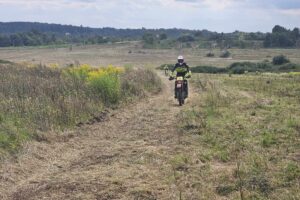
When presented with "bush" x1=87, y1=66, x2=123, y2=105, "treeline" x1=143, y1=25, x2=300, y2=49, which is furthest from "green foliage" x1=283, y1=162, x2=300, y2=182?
"treeline" x1=143, y1=25, x2=300, y2=49

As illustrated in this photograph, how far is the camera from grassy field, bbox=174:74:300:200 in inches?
291

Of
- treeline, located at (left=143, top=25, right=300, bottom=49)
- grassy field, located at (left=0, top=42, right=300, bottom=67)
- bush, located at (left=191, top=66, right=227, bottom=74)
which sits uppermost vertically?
treeline, located at (left=143, top=25, right=300, bottom=49)

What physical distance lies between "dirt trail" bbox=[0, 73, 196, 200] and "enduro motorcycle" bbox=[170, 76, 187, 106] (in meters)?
3.71

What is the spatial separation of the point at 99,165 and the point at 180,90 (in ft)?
28.0

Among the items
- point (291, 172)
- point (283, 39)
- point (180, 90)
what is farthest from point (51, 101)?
point (283, 39)

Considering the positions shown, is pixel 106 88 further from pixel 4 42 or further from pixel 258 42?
pixel 4 42

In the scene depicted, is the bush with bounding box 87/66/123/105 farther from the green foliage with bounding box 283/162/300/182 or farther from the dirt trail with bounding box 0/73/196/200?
the green foliage with bounding box 283/162/300/182

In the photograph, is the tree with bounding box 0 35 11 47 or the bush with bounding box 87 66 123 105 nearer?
the bush with bounding box 87 66 123 105

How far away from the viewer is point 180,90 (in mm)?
17234

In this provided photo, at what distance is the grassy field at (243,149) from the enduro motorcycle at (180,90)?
103cm

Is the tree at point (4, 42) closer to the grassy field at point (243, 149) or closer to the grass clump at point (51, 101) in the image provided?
the grass clump at point (51, 101)

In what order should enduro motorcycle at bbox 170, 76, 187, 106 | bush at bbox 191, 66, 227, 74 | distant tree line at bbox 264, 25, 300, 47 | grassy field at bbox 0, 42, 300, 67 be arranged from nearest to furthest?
1. enduro motorcycle at bbox 170, 76, 187, 106
2. bush at bbox 191, 66, 227, 74
3. grassy field at bbox 0, 42, 300, 67
4. distant tree line at bbox 264, 25, 300, 47

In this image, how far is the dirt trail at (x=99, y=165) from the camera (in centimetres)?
764

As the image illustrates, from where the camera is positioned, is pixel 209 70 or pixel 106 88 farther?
pixel 209 70
